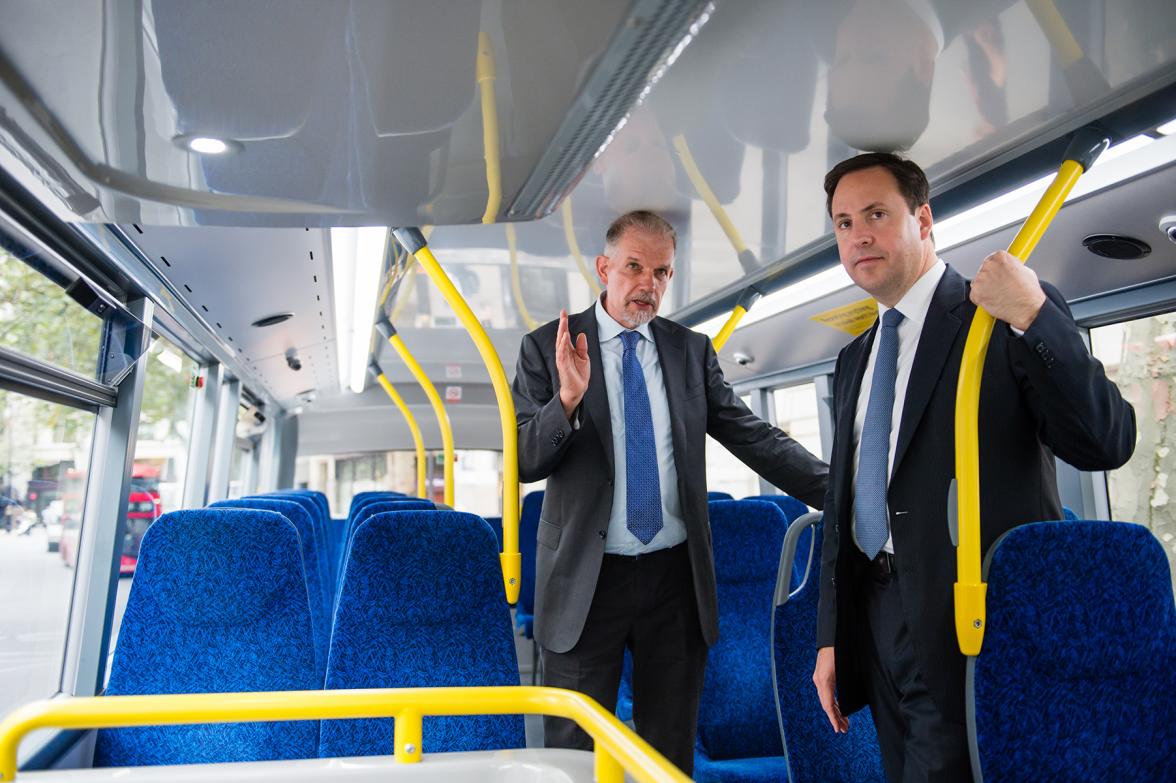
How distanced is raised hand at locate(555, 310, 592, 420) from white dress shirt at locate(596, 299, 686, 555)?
18cm

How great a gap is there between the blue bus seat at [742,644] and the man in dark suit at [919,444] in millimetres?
1200

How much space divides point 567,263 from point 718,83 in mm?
1953

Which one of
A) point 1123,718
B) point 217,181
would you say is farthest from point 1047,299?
point 217,181

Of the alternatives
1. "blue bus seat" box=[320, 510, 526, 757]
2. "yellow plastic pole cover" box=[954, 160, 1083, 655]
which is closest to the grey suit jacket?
"blue bus seat" box=[320, 510, 526, 757]

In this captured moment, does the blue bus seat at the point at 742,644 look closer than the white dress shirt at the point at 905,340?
No

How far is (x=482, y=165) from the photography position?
184cm

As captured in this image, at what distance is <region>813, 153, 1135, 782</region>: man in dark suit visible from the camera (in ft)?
4.88

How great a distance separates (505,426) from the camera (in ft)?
7.02

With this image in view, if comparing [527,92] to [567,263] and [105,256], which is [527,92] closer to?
[105,256]

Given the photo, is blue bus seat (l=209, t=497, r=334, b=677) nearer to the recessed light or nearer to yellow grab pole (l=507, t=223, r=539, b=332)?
yellow grab pole (l=507, t=223, r=539, b=332)

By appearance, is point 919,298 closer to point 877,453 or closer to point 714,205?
point 877,453

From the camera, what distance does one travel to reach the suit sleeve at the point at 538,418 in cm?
205

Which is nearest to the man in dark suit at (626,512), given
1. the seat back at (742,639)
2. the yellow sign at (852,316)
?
the seat back at (742,639)

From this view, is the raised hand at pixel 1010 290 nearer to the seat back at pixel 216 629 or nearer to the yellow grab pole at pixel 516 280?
the seat back at pixel 216 629
